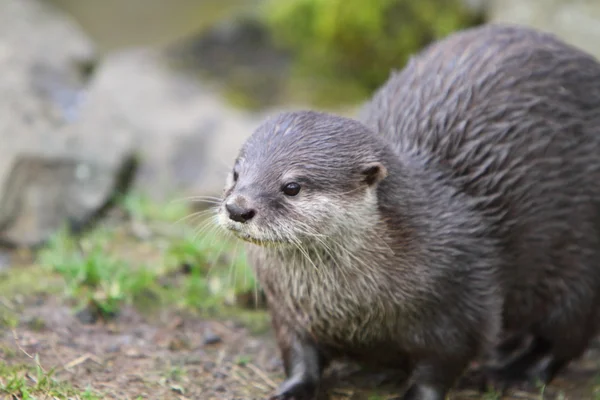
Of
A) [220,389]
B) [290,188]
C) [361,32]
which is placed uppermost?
[361,32]

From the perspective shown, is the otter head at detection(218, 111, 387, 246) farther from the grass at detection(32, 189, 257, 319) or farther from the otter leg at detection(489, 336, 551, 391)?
the otter leg at detection(489, 336, 551, 391)

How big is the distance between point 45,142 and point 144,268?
1162mm

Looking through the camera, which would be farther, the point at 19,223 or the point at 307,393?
the point at 19,223

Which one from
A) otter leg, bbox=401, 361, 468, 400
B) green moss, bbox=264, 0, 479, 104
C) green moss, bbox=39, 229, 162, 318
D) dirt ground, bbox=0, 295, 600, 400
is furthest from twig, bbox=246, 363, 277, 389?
green moss, bbox=264, 0, 479, 104

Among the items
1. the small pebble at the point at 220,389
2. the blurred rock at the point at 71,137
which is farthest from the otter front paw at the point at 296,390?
the blurred rock at the point at 71,137

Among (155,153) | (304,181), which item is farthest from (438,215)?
(155,153)

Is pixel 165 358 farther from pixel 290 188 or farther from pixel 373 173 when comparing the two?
pixel 373 173

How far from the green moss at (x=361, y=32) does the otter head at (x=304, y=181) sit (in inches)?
150

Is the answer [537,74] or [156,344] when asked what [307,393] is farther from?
[537,74]

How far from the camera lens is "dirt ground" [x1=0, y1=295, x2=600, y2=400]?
3.36m

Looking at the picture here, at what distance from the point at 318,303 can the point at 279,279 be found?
18cm

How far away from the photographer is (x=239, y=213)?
2.92m

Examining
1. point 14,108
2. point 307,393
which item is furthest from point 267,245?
point 14,108

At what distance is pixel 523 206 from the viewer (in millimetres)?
3588
